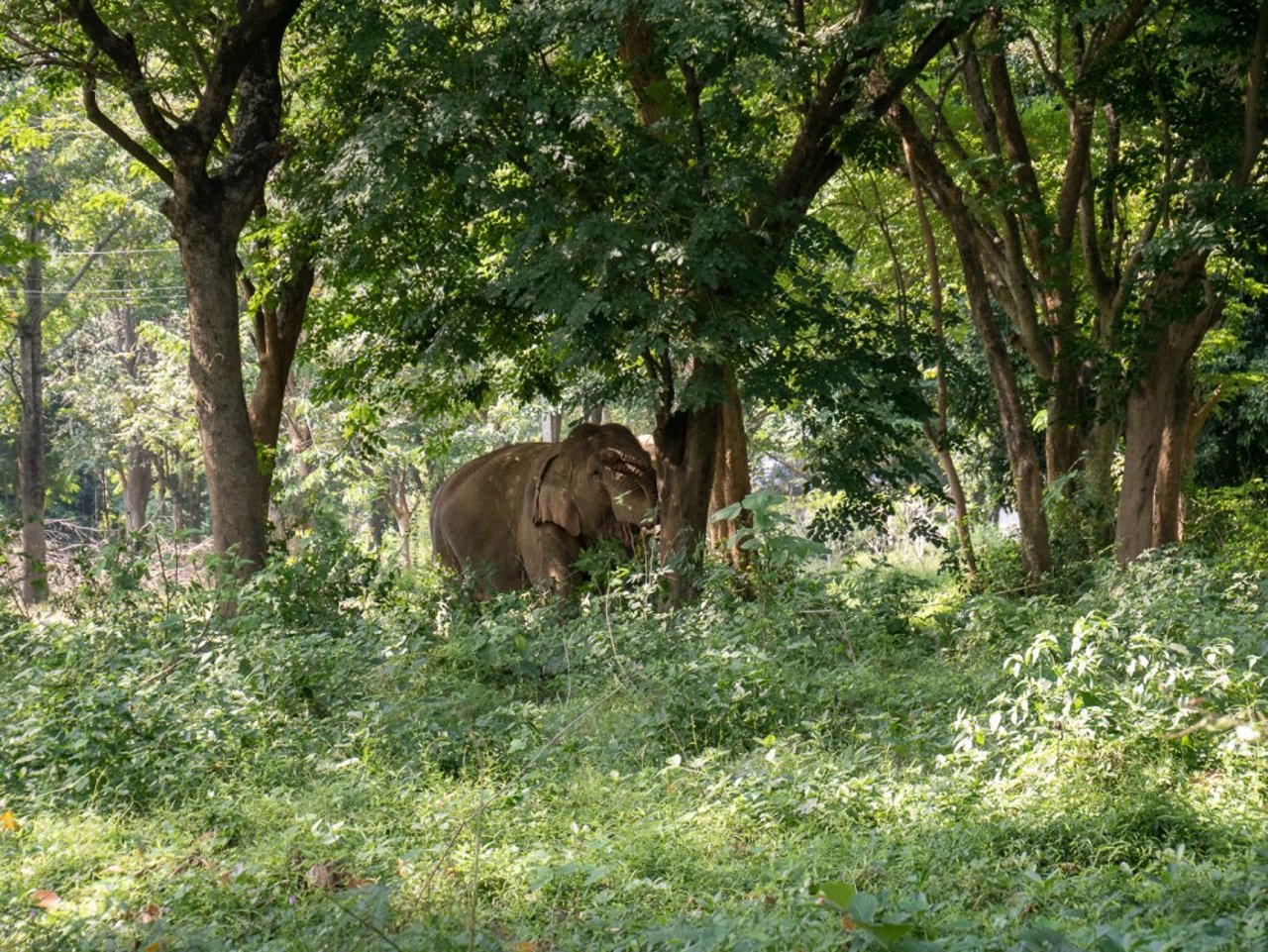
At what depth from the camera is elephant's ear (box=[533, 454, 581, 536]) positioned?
1409 centimetres

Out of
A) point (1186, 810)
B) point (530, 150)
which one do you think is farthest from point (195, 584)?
point (1186, 810)

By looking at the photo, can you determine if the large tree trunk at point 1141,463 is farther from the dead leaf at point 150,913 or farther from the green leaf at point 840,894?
the dead leaf at point 150,913

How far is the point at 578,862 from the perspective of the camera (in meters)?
5.59

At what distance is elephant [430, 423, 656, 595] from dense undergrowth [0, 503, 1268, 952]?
3692 mm

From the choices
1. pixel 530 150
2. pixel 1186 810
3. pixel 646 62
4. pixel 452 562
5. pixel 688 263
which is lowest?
pixel 1186 810

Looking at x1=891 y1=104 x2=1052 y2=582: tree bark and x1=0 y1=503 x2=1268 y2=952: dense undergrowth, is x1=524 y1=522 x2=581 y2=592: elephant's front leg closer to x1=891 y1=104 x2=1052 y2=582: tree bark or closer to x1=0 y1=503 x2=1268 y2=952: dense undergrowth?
x1=0 y1=503 x2=1268 y2=952: dense undergrowth

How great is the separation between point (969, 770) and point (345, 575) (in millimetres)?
6640

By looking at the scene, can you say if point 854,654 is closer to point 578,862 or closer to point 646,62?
point 578,862

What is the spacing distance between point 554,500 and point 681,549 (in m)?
2.69

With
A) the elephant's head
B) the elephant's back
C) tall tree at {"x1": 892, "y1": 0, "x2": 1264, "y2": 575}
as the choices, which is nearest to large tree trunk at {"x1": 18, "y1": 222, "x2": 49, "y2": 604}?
the elephant's back

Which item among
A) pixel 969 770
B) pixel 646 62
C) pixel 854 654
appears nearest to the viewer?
pixel 969 770

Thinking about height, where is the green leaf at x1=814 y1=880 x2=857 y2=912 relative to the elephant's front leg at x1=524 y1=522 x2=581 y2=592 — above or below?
below

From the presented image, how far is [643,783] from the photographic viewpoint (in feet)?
22.2

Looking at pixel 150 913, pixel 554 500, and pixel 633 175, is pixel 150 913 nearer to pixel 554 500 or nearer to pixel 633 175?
pixel 633 175
